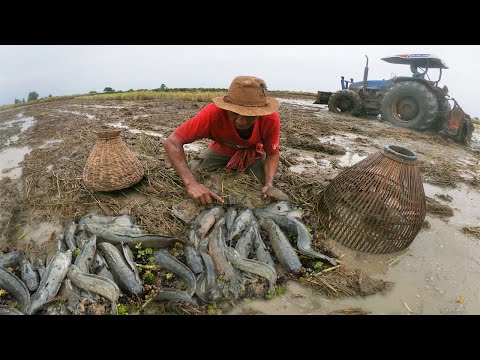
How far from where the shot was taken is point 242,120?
3.67 meters

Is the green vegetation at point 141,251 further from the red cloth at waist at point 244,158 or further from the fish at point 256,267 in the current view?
the red cloth at waist at point 244,158

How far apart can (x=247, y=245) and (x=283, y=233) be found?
0.52 metres

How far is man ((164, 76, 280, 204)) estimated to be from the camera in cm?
345

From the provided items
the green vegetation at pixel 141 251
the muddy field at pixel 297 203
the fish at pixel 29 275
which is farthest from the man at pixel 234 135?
the fish at pixel 29 275

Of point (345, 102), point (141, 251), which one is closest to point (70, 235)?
point (141, 251)

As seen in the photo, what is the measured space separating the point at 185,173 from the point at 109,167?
1.19 metres

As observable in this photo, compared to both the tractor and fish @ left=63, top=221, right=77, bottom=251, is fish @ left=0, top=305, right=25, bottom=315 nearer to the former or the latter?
fish @ left=63, top=221, right=77, bottom=251

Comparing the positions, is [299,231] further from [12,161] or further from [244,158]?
[12,161]

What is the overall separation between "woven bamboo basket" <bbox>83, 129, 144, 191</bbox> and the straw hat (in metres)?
1.88

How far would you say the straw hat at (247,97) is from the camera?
340 cm

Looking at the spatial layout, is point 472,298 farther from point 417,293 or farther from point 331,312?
point 331,312

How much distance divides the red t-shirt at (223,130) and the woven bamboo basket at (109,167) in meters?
1.08

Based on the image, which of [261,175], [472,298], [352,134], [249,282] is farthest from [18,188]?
[352,134]

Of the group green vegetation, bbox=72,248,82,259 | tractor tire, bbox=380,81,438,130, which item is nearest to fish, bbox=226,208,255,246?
green vegetation, bbox=72,248,82,259
